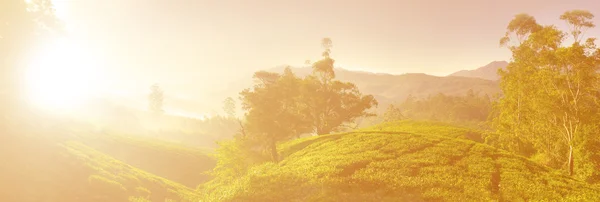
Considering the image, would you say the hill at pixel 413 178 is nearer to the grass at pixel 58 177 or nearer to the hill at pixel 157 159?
the grass at pixel 58 177

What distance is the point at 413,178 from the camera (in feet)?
85.3

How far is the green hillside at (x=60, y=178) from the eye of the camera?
34750 millimetres

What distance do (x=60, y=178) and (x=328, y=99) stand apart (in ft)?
153

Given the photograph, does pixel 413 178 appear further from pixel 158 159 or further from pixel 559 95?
pixel 158 159

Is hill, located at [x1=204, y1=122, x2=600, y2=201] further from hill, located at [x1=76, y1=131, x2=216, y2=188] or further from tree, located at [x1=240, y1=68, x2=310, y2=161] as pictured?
hill, located at [x1=76, y1=131, x2=216, y2=188]

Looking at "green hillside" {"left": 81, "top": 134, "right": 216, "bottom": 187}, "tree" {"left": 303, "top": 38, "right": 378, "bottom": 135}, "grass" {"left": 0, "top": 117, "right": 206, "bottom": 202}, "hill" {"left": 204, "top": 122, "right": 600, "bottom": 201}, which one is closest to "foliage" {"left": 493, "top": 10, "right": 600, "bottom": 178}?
"hill" {"left": 204, "top": 122, "right": 600, "bottom": 201}

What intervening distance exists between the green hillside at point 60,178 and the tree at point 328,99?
97.2 feet

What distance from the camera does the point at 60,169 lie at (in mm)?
41531

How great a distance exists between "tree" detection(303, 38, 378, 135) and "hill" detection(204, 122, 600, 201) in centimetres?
2350

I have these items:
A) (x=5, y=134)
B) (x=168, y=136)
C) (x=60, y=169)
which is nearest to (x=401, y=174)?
(x=60, y=169)

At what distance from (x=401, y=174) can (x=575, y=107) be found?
18.4 meters

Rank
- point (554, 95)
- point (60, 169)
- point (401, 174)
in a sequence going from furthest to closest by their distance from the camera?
1. point (60, 169)
2. point (554, 95)
3. point (401, 174)

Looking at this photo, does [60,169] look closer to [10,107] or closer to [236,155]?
[236,155]

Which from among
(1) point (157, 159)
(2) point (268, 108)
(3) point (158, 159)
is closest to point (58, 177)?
(2) point (268, 108)
